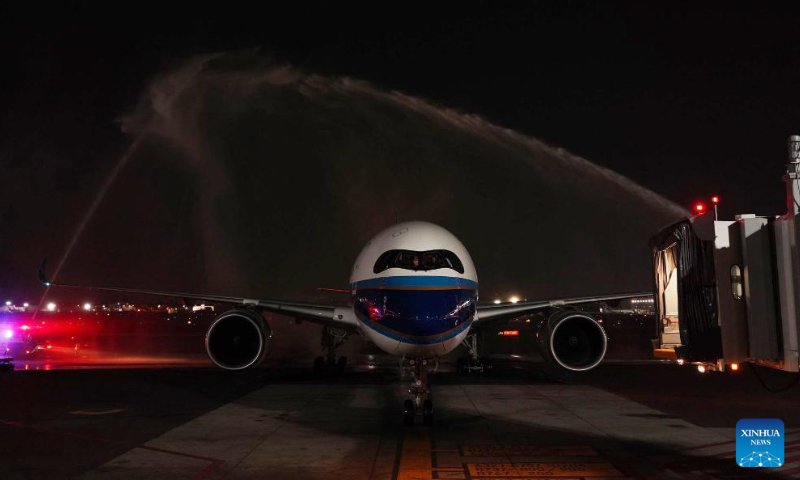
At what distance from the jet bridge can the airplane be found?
16.4ft

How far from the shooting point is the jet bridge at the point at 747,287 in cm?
614

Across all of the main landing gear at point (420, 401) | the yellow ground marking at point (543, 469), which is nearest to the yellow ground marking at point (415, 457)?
the main landing gear at point (420, 401)

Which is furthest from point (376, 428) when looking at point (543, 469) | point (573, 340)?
point (573, 340)

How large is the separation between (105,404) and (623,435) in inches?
434

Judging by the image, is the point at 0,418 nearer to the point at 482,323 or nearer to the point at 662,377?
the point at 482,323

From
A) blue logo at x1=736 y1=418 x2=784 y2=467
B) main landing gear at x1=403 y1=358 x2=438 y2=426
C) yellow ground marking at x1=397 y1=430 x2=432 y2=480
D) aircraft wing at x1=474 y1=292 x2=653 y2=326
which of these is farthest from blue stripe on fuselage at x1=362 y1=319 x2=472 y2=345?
blue logo at x1=736 y1=418 x2=784 y2=467

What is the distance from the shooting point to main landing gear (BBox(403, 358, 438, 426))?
12.0 m

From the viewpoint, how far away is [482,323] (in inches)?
693

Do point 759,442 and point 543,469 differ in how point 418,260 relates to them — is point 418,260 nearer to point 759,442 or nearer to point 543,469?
point 543,469

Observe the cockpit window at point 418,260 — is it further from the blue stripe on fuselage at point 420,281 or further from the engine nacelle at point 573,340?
the engine nacelle at point 573,340

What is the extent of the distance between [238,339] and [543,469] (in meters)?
9.99

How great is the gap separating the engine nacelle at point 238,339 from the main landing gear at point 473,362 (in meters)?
7.53

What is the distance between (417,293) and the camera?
38.2 ft

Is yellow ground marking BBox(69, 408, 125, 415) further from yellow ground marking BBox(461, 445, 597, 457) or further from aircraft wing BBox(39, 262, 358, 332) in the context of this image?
yellow ground marking BBox(461, 445, 597, 457)
